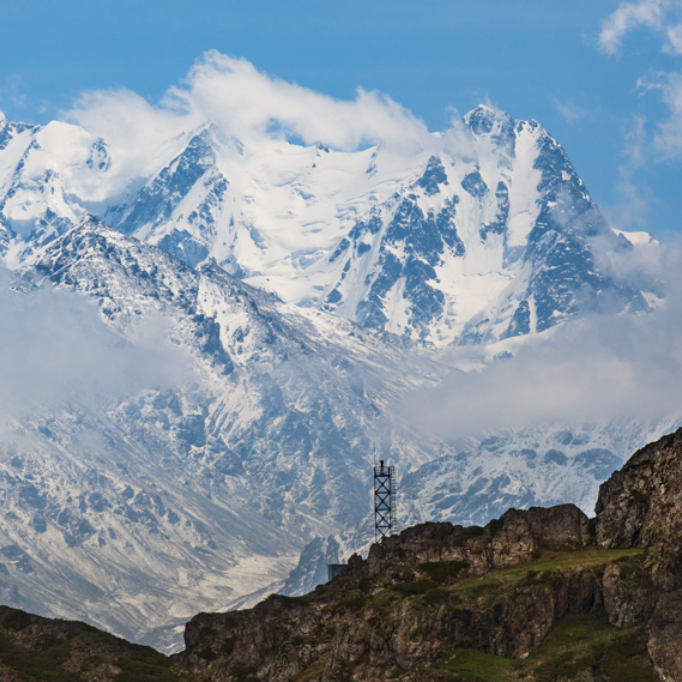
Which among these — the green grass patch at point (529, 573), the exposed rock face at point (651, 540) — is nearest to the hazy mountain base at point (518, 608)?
the exposed rock face at point (651, 540)

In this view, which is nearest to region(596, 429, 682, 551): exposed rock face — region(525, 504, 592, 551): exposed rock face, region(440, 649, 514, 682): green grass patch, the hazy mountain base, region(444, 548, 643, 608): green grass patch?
the hazy mountain base

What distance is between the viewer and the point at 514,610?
6678 inches

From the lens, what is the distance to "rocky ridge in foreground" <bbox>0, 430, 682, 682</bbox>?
158875mm

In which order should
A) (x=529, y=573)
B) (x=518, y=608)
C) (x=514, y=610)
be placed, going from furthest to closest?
(x=529, y=573), (x=514, y=610), (x=518, y=608)

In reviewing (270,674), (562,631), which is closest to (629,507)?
(562,631)

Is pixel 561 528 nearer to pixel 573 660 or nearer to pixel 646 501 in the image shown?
pixel 646 501

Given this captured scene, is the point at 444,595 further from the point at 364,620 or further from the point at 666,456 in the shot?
the point at 666,456

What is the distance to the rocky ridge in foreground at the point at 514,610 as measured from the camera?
159 metres

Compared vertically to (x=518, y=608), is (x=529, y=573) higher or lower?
higher

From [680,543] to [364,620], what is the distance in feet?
140

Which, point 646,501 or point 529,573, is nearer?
point 529,573

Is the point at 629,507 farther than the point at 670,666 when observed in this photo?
Yes

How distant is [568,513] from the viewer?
633 ft

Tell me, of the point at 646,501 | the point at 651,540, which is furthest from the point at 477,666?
the point at 646,501
